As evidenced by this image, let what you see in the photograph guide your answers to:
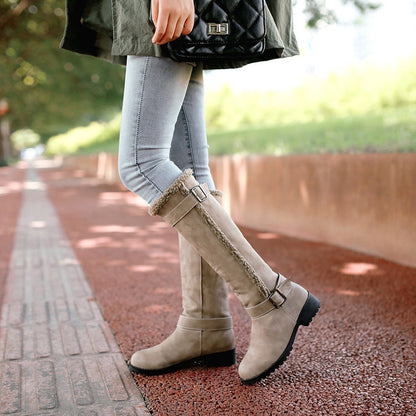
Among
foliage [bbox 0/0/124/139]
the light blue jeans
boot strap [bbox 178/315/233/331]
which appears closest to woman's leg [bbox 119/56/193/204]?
the light blue jeans

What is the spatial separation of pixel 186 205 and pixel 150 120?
28cm

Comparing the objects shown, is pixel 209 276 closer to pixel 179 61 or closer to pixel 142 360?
pixel 142 360

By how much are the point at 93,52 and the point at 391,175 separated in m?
2.41

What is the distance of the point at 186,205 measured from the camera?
4.77 ft

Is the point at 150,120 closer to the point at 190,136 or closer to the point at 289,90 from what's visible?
the point at 190,136

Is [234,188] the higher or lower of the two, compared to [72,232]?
higher

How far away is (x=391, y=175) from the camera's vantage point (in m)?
3.43

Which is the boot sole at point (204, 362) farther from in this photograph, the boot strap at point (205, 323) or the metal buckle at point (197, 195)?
the metal buckle at point (197, 195)

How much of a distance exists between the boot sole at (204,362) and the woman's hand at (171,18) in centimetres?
105

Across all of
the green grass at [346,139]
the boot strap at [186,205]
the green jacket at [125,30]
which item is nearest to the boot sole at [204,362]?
the boot strap at [186,205]

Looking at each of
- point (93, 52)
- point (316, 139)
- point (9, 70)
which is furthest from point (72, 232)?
point (9, 70)

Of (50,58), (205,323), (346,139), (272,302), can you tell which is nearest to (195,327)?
(205,323)

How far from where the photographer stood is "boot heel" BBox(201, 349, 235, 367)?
1.69 m

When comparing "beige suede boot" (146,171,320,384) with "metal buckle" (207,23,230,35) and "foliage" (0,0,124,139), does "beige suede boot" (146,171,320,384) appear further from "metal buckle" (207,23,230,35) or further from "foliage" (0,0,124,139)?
"foliage" (0,0,124,139)
